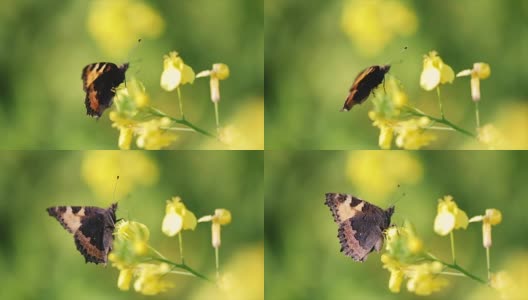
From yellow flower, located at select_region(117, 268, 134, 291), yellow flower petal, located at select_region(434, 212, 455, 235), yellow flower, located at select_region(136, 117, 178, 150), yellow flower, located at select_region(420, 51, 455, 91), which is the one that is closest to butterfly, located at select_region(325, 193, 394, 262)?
yellow flower petal, located at select_region(434, 212, 455, 235)

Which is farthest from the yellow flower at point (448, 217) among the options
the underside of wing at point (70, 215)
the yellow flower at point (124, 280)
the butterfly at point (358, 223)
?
→ the underside of wing at point (70, 215)

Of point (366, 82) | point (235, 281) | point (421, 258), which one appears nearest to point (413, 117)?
point (366, 82)

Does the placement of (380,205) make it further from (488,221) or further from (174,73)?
(174,73)

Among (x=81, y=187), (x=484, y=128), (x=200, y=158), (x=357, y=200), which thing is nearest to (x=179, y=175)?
(x=200, y=158)

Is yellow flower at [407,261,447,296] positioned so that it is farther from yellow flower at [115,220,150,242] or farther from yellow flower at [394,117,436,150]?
yellow flower at [115,220,150,242]

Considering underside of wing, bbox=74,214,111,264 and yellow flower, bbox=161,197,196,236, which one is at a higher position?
yellow flower, bbox=161,197,196,236

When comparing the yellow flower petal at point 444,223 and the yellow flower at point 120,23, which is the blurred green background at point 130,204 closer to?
the yellow flower at point 120,23

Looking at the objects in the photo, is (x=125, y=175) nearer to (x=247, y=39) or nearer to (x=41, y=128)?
(x=41, y=128)
